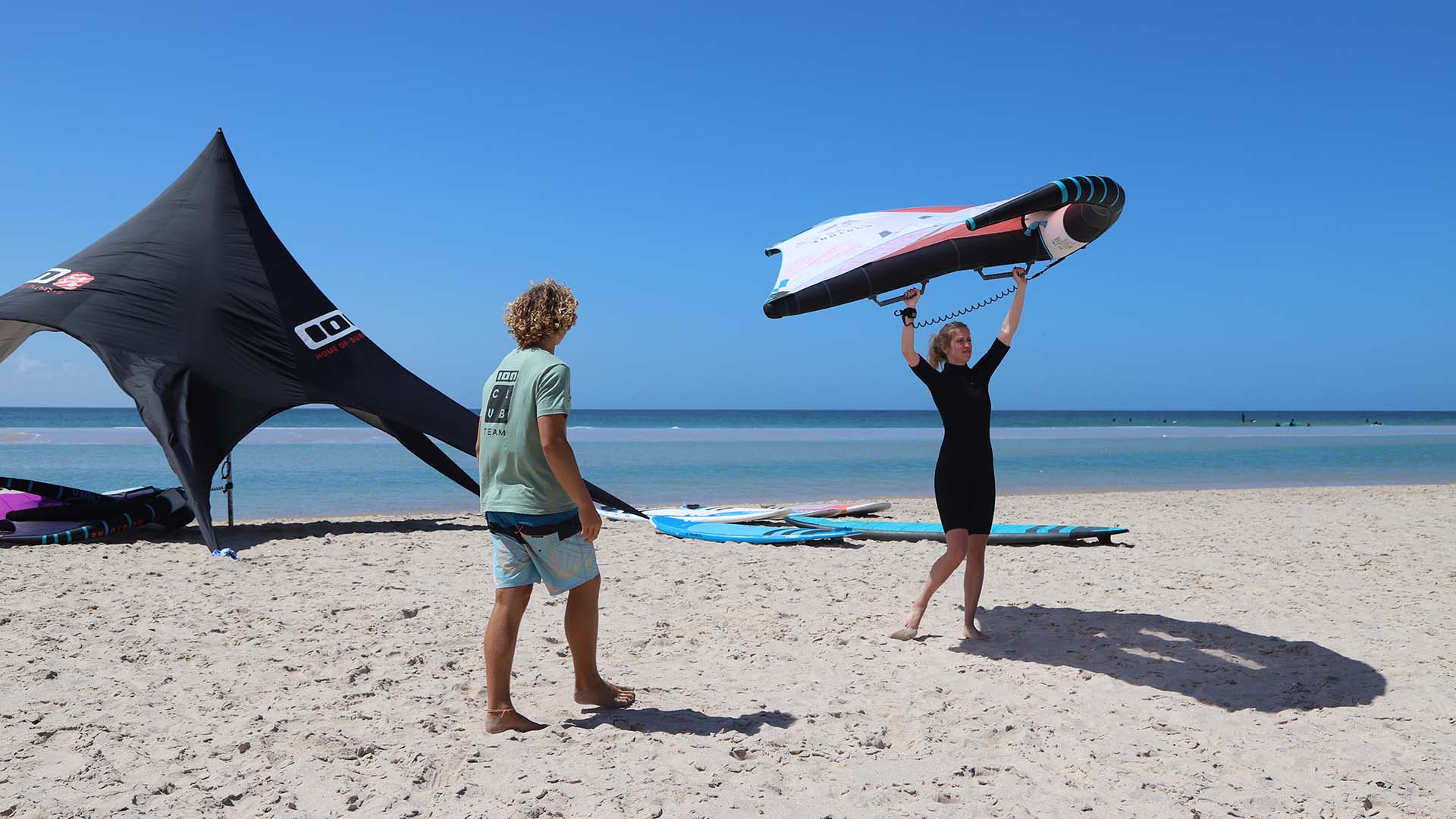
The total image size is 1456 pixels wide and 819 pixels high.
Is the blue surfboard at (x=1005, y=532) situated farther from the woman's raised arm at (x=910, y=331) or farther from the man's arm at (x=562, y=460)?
the man's arm at (x=562, y=460)

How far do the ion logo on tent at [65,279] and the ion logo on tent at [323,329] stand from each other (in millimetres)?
1758

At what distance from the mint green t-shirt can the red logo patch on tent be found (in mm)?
6598

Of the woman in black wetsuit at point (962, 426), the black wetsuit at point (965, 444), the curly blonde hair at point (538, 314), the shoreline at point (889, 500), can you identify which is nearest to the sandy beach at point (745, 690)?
the woman in black wetsuit at point (962, 426)

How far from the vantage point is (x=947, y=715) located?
3.46 m

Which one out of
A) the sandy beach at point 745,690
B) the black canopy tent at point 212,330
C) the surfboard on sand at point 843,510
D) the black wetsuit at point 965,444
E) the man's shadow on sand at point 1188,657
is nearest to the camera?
the sandy beach at point 745,690

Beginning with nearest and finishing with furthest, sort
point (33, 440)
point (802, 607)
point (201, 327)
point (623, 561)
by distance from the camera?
point (802, 607)
point (623, 561)
point (201, 327)
point (33, 440)

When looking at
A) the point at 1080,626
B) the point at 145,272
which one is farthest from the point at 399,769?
the point at 145,272

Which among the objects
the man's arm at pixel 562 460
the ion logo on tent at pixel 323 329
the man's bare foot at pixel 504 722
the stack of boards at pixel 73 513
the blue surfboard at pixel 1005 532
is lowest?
the man's bare foot at pixel 504 722

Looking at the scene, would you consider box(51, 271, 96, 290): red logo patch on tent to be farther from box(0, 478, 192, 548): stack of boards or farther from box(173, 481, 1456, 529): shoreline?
box(173, 481, 1456, 529): shoreline

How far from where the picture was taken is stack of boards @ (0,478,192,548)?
7191 mm

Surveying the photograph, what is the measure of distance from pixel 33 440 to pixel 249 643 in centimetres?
2937

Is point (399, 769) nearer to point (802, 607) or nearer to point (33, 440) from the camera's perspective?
point (802, 607)

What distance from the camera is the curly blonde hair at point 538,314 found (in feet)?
10.4

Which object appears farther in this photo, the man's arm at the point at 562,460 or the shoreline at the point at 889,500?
the shoreline at the point at 889,500
